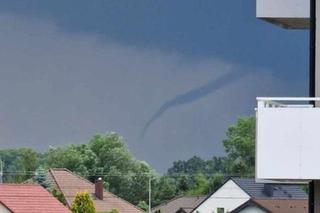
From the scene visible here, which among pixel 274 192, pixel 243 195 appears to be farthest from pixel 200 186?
pixel 274 192

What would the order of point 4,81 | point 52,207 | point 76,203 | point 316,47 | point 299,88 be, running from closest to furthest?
point 316,47 → point 52,207 → point 76,203 → point 299,88 → point 4,81

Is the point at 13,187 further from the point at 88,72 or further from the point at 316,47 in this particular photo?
the point at 88,72

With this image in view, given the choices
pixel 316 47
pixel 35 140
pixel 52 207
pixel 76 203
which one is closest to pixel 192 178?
pixel 35 140

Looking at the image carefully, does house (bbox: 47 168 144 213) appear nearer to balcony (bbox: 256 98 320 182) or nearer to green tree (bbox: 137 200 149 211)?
green tree (bbox: 137 200 149 211)

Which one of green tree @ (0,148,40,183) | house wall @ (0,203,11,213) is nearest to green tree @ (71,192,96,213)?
house wall @ (0,203,11,213)

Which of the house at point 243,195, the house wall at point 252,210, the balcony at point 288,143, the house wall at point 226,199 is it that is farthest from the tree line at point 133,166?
the balcony at point 288,143

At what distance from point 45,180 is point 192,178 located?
70.0ft

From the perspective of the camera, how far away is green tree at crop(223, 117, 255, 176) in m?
70.9

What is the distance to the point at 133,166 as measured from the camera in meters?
76.4

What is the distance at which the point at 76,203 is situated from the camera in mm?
43406

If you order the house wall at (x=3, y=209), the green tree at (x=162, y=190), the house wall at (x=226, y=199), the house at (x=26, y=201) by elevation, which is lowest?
the house wall at (x=3, y=209)

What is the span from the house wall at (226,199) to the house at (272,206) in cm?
170

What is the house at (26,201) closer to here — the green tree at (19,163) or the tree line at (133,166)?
the green tree at (19,163)

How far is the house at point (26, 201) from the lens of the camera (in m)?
37.1
